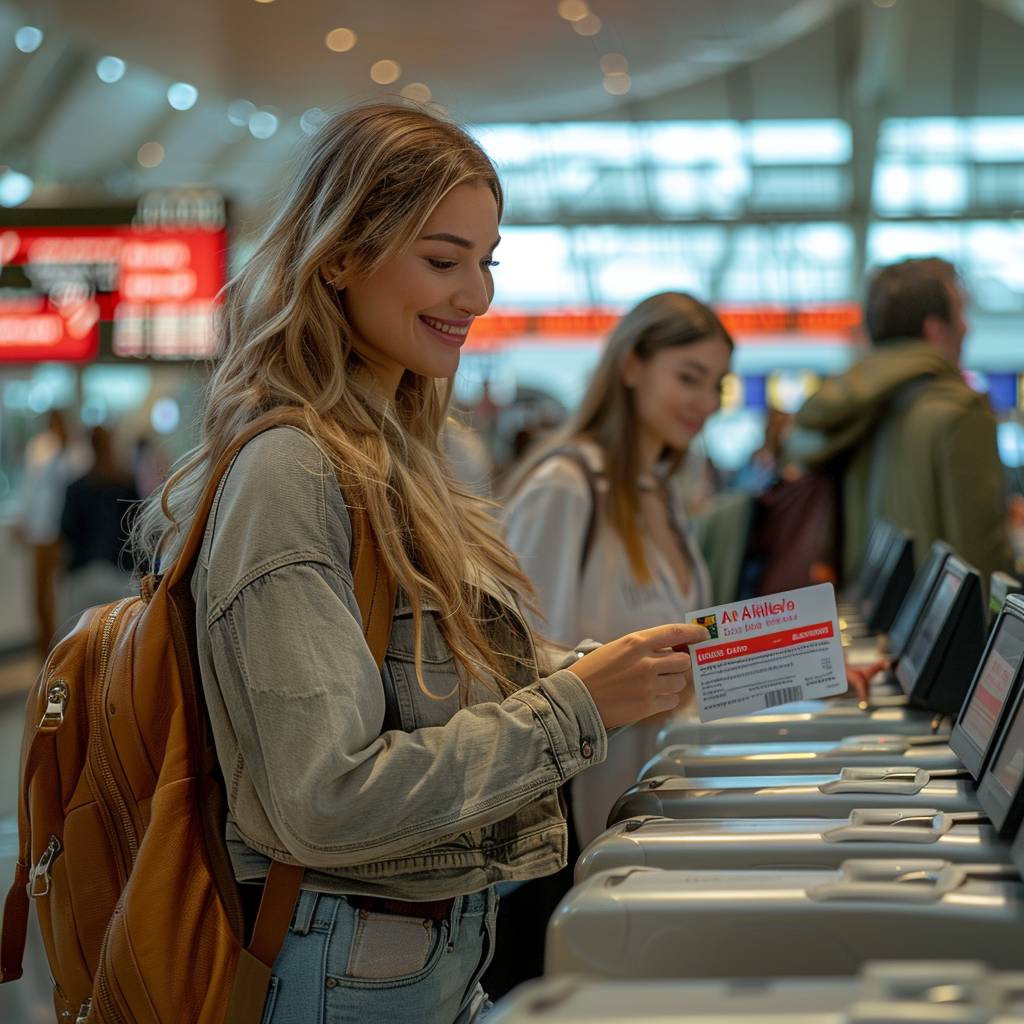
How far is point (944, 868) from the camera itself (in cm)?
122

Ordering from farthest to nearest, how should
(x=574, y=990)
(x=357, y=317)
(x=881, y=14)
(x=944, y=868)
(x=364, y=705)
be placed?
(x=881, y=14) < (x=357, y=317) < (x=364, y=705) < (x=944, y=868) < (x=574, y=990)

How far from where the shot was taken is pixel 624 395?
3049 millimetres

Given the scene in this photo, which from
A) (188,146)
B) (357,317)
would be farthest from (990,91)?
(357,317)

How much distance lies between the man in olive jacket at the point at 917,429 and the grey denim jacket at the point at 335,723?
6.79 ft

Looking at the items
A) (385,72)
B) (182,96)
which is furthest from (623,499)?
(182,96)

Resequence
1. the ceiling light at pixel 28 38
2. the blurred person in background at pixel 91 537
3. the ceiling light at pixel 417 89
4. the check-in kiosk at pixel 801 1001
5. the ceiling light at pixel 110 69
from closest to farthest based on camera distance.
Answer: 1. the check-in kiosk at pixel 801 1001
2. the blurred person in background at pixel 91 537
3. the ceiling light at pixel 28 38
4. the ceiling light at pixel 110 69
5. the ceiling light at pixel 417 89

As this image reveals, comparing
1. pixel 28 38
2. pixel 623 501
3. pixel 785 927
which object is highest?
pixel 28 38

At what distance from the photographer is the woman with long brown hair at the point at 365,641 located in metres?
1.34

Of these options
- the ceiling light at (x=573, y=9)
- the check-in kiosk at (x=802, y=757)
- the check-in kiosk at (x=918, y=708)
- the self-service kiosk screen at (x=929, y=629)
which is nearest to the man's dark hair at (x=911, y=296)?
the self-service kiosk screen at (x=929, y=629)

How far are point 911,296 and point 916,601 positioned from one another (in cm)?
146

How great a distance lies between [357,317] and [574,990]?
34.3 inches

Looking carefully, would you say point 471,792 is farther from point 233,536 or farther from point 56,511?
point 56,511

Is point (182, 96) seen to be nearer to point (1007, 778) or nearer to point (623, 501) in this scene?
point (623, 501)

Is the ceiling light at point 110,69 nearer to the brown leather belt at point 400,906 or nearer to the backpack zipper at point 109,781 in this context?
the backpack zipper at point 109,781
